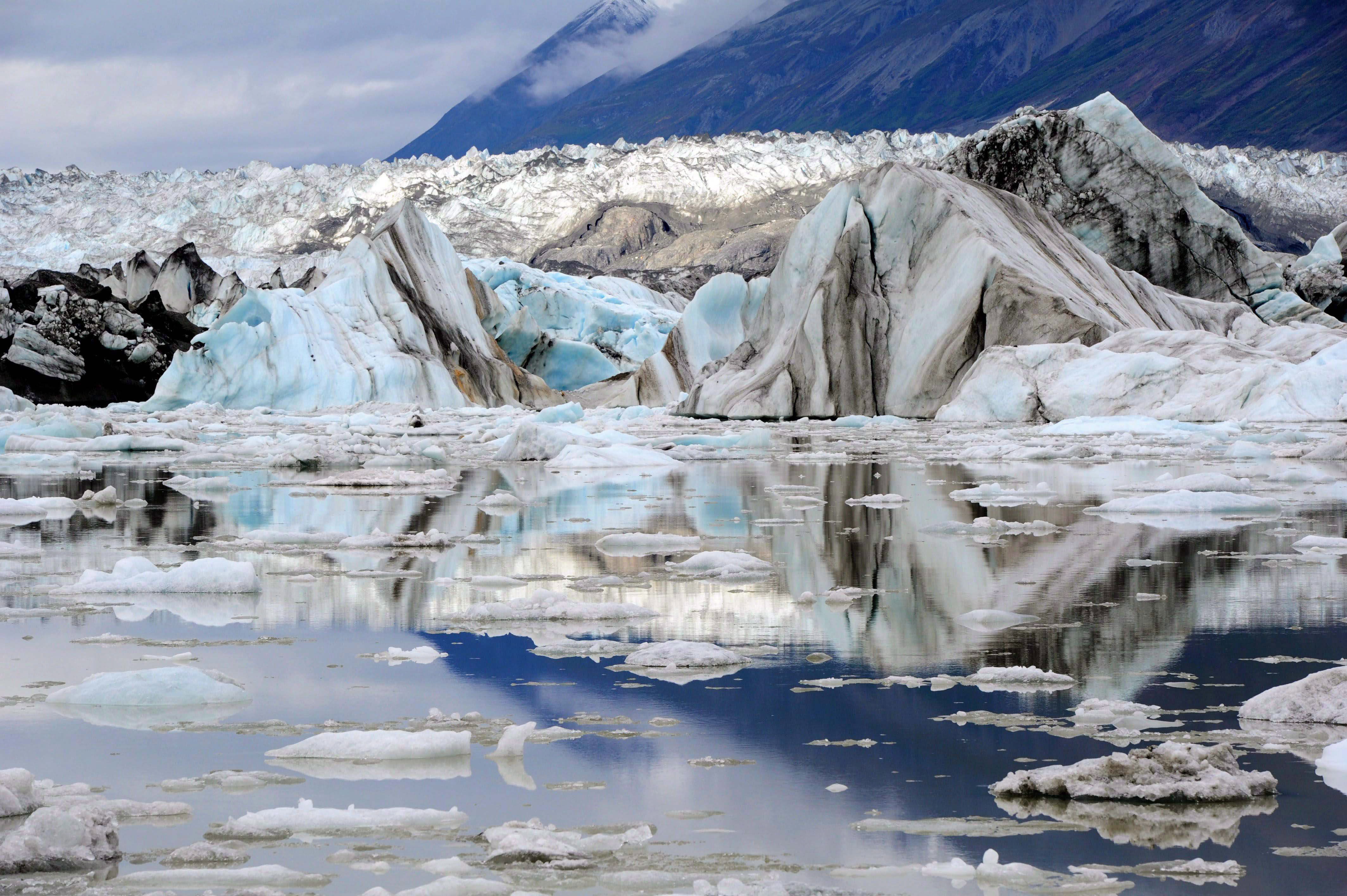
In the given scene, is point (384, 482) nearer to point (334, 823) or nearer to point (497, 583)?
point (497, 583)

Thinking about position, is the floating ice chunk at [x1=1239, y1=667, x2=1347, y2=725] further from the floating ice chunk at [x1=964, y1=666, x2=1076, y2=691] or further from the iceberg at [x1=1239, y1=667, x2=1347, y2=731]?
the floating ice chunk at [x1=964, y1=666, x2=1076, y2=691]

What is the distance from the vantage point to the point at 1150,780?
1.86 metres

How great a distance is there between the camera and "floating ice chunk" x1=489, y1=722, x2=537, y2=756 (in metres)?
2.07

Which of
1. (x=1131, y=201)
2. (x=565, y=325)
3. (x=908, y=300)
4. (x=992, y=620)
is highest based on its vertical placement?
(x=1131, y=201)

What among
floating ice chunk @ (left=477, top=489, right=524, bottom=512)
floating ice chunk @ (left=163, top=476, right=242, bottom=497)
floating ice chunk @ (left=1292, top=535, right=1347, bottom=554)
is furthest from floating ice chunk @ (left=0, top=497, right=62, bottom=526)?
floating ice chunk @ (left=1292, top=535, right=1347, bottom=554)

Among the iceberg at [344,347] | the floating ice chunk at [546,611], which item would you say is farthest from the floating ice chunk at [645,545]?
the iceberg at [344,347]

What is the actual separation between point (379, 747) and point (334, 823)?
34 centimetres

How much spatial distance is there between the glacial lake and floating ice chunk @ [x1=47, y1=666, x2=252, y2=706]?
0.05 meters

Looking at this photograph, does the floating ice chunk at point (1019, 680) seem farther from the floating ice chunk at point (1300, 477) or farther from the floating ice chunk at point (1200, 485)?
the floating ice chunk at point (1300, 477)

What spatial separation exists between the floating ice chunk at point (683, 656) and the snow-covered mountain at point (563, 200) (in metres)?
82.5

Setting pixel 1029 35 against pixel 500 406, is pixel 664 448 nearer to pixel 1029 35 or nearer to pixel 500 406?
pixel 500 406

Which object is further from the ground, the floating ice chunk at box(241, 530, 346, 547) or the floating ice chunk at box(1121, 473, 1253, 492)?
the floating ice chunk at box(1121, 473, 1253, 492)

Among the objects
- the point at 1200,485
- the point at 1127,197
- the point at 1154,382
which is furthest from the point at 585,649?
the point at 1127,197

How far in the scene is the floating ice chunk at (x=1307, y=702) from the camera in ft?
7.33
